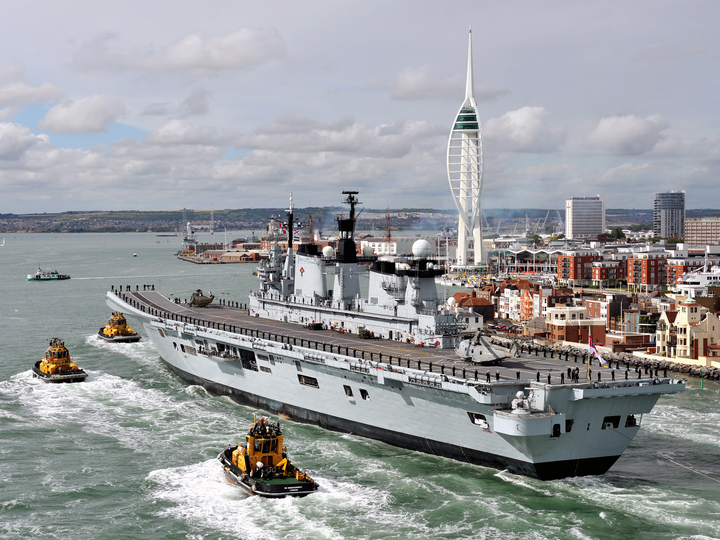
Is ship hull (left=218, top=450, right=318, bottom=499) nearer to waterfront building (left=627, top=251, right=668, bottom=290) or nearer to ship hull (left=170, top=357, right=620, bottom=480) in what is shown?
ship hull (left=170, top=357, right=620, bottom=480)

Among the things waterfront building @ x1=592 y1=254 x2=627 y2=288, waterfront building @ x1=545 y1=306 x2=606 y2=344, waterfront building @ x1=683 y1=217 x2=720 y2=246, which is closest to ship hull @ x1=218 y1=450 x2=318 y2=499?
waterfront building @ x1=545 y1=306 x2=606 y2=344

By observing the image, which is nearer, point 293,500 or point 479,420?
point 293,500

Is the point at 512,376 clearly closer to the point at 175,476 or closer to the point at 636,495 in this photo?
the point at 636,495

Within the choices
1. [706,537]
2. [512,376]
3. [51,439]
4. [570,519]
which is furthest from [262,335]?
[706,537]

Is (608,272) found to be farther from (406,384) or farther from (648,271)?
(406,384)

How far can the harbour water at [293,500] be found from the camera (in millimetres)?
21750

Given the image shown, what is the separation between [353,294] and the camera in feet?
125

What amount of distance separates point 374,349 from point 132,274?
88818 mm

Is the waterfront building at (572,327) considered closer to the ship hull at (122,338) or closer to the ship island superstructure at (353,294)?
the ship island superstructure at (353,294)

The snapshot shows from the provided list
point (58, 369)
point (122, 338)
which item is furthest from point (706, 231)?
point (58, 369)

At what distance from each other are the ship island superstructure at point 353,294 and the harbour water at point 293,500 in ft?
20.2

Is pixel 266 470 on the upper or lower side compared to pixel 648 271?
lower

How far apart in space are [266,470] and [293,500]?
4.20ft

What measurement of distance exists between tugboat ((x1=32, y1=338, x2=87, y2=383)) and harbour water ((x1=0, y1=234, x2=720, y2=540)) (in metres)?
0.82
